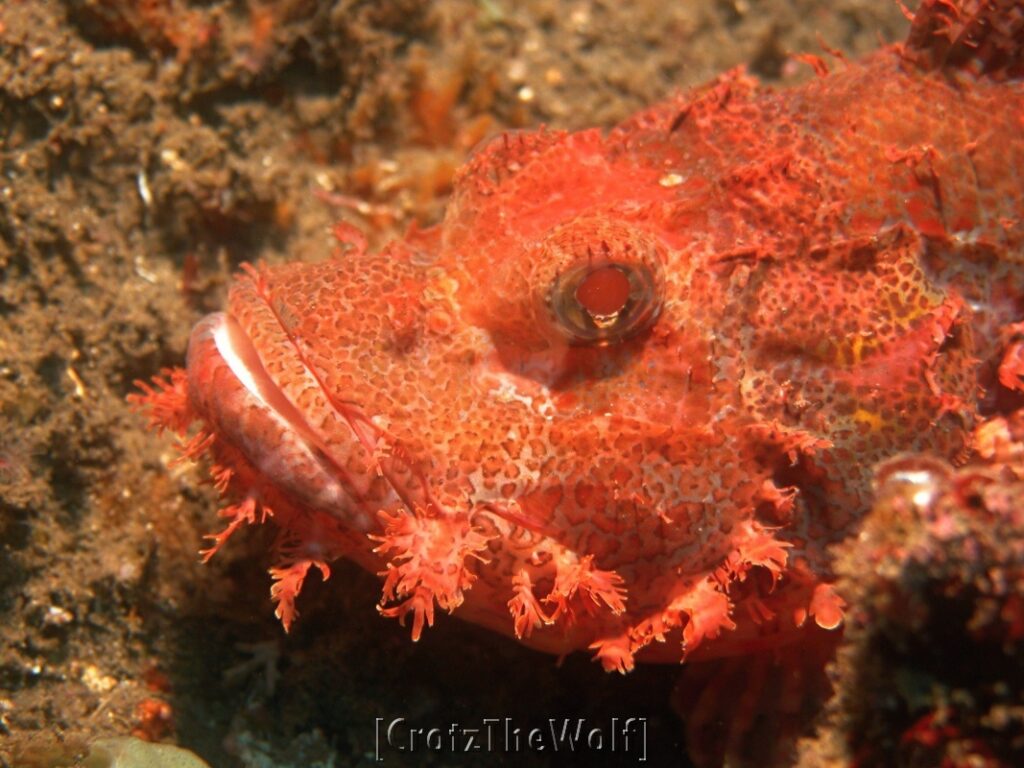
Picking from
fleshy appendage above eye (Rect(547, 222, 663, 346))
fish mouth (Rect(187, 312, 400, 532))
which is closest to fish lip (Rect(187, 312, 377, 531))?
fish mouth (Rect(187, 312, 400, 532))

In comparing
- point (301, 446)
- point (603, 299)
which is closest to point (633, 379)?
point (603, 299)

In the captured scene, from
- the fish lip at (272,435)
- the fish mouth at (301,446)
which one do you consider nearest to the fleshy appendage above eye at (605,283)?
the fish mouth at (301,446)

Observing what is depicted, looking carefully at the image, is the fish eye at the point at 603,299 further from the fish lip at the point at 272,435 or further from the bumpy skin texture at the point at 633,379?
the fish lip at the point at 272,435

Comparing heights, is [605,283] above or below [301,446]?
above

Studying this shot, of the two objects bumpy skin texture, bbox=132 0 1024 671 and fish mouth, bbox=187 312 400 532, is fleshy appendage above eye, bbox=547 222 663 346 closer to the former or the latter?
bumpy skin texture, bbox=132 0 1024 671

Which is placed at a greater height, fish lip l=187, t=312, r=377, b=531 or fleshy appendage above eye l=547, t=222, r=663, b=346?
fleshy appendage above eye l=547, t=222, r=663, b=346

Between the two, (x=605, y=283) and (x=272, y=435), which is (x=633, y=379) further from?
(x=272, y=435)
